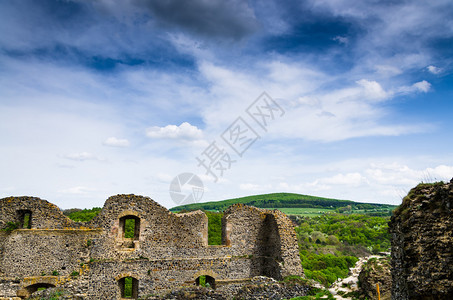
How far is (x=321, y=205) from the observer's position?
107688mm

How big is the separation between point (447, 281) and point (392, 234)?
1845 millimetres

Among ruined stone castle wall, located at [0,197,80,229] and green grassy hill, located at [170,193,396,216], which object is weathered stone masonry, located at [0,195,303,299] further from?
green grassy hill, located at [170,193,396,216]

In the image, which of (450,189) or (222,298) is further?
(222,298)

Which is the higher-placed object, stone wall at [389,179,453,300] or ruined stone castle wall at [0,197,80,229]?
ruined stone castle wall at [0,197,80,229]

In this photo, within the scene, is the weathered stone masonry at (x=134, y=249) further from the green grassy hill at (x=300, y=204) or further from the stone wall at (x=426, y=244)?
the green grassy hill at (x=300, y=204)

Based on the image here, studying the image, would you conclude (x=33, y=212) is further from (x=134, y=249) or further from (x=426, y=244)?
(x=426, y=244)

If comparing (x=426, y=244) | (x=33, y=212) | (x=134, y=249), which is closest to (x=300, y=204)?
(x=134, y=249)

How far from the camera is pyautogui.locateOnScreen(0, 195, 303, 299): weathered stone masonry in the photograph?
47.0 feet

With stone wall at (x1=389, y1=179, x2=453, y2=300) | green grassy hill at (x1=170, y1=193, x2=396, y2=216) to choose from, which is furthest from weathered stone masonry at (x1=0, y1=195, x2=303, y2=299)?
green grassy hill at (x1=170, y1=193, x2=396, y2=216)

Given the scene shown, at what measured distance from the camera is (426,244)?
659 cm

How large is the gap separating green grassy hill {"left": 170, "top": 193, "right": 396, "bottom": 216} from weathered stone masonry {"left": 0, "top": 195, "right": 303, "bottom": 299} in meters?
67.9

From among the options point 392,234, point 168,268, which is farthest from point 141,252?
point 392,234

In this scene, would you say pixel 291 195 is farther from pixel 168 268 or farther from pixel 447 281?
pixel 447 281

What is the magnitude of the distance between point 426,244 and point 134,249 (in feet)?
42.6
